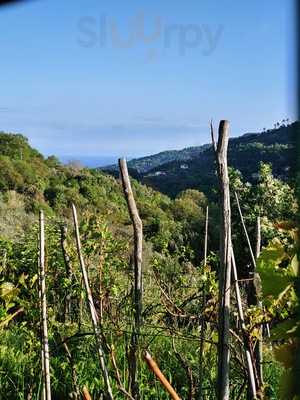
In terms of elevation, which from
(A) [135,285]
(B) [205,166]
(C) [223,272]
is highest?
(B) [205,166]

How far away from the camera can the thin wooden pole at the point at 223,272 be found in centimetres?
126

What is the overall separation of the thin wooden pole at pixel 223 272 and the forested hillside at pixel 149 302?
6 cm

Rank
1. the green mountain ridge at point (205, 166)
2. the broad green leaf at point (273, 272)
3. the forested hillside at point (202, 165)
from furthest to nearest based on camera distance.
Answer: the forested hillside at point (202, 165) < the green mountain ridge at point (205, 166) < the broad green leaf at point (273, 272)

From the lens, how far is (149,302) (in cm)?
487

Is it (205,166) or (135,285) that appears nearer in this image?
(135,285)

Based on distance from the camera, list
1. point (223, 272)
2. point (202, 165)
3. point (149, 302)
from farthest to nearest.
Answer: point (202, 165)
point (149, 302)
point (223, 272)

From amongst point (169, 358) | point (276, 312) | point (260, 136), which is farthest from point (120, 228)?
point (260, 136)

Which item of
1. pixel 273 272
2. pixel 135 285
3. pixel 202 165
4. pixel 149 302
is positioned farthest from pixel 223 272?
pixel 202 165

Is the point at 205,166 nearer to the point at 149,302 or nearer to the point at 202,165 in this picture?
the point at 202,165

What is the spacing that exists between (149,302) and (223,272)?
11.9 ft

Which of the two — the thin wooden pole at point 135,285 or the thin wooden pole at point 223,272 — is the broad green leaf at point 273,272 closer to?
the thin wooden pole at point 223,272

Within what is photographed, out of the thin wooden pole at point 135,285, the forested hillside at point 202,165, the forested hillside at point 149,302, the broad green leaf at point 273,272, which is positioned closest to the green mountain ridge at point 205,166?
the forested hillside at point 202,165

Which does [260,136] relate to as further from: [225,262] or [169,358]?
[225,262]

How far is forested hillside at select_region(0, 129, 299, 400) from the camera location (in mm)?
1450
